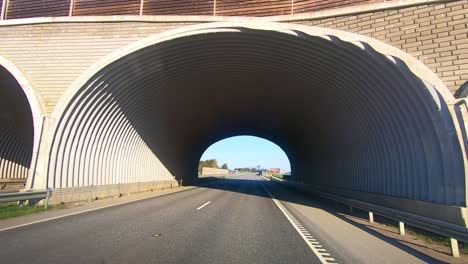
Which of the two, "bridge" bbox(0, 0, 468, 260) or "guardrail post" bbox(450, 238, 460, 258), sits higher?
"bridge" bbox(0, 0, 468, 260)

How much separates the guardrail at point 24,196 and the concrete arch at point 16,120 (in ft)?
5.85

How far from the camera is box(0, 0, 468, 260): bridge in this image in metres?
11.8

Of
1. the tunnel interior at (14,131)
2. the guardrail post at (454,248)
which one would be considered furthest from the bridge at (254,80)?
the guardrail post at (454,248)

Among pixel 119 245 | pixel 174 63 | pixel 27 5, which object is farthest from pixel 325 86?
pixel 27 5

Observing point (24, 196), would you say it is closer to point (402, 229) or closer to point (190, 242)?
point (190, 242)

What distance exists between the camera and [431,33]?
12336 mm

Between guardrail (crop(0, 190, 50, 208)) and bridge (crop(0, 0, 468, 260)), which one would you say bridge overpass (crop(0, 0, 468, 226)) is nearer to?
bridge (crop(0, 0, 468, 260))

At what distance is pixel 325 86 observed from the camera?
58.7ft

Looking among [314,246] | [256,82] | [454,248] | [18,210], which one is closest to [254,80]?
[256,82]

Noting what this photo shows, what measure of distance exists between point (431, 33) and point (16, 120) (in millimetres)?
24495

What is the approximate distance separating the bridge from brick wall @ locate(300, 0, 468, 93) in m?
0.04

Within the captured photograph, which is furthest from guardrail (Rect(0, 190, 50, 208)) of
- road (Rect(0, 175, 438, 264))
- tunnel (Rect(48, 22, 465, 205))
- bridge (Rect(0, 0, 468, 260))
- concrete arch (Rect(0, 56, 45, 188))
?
road (Rect(0, 175, 438, 264))

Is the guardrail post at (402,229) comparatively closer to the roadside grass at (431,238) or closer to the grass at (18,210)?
the roadside grass at (431,238)

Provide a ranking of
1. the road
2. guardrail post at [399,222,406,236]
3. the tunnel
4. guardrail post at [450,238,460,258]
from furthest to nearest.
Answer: the tunnel, guardrail post at [399,222,406,236], guardrail post at [450,238,460,258], the road
